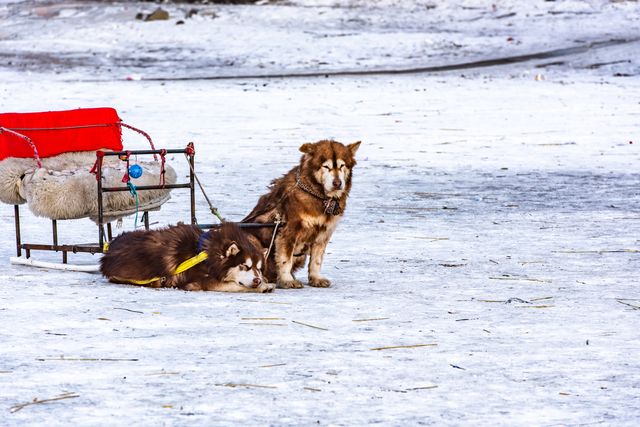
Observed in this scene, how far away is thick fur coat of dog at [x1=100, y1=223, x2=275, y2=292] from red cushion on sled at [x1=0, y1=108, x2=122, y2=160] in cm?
144

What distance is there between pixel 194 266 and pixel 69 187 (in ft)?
3.97

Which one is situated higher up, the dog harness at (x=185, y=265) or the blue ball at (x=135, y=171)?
the blue ball at (x=135, y=171)

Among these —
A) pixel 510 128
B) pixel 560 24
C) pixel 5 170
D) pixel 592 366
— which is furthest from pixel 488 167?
pixel 560 24

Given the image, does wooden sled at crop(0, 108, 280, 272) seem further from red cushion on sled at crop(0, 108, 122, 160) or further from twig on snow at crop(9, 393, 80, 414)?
twig on snow at crop(9, 393, 80, 414)

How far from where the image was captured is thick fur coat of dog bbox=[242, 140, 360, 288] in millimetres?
7477

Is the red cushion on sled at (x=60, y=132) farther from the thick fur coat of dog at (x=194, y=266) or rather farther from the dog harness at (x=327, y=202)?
the dog harness at (x=327, y=202)

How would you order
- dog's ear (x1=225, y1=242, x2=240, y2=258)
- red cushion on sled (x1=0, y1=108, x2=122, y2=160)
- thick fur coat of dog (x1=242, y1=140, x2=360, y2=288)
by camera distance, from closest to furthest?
dog's ear (x1=225, y1=242, x2=240, y2=258) → thick fur coat of dog (x1=242, y1=140, x2=360, y2=288) → red cushion on sled (x1=0, y1=108, x2=122, y2=160)

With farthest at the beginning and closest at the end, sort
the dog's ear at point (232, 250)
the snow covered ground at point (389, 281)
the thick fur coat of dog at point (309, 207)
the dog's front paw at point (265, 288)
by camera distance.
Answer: the thick fur coat of dog at point (309, 207) < the dog's front paw at point (265, 288) < the dog's ear at point (232, 250) < the snow covered ground at point (389, 281)

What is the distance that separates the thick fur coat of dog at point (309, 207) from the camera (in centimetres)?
748

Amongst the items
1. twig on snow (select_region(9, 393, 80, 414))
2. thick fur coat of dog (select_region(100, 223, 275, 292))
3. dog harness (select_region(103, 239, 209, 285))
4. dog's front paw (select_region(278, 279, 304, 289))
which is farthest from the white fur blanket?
twig on snow (select_region(9, 393, 80, 414))

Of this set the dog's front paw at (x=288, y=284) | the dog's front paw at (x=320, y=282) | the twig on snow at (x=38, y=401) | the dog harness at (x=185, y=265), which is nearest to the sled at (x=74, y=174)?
the dog harness at (x=185, y=265)

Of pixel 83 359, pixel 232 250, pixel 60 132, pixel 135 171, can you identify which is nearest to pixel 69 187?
pixel 135 171

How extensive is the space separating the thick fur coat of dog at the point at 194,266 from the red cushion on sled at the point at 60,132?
56.6 inches

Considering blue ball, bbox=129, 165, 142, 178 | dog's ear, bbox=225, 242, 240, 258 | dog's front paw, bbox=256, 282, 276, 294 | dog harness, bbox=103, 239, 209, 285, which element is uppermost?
blue ball, bbox=129, 165, 142, 178
